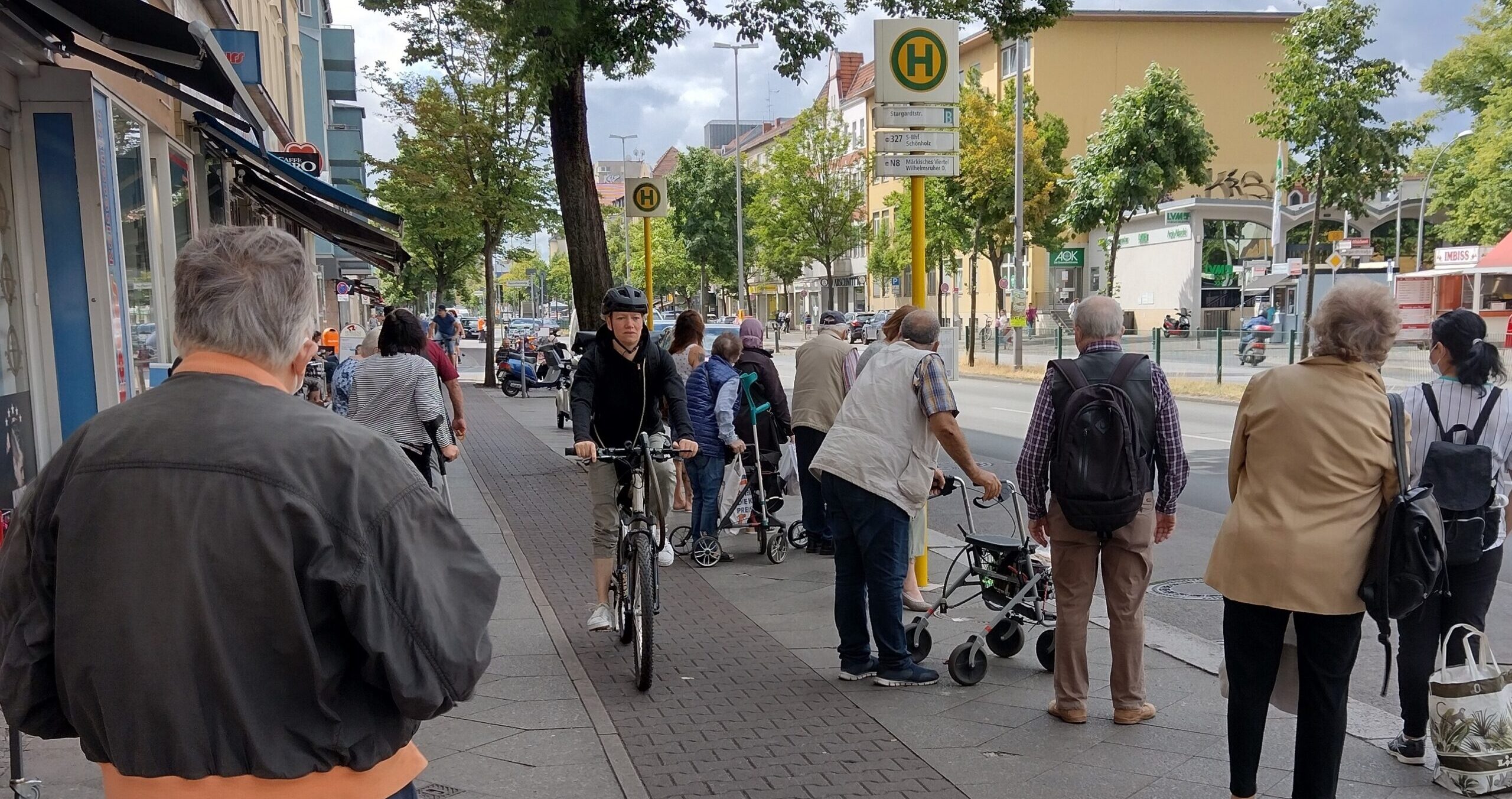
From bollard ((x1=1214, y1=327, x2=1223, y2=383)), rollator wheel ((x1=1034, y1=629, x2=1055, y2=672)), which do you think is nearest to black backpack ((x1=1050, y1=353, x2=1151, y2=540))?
rollator wheel ((x1=1034, y1=629, x2=1055, y2=672))

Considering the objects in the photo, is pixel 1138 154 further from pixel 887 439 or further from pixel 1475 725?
pixel 1475 725

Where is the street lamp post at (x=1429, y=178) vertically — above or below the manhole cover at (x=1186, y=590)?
above

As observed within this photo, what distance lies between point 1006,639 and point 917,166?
300 centimetres

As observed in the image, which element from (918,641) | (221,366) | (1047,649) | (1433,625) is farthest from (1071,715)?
(221,366)

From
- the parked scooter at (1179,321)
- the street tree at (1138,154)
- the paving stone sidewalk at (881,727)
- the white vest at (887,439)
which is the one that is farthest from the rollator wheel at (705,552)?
the parked scooter at (1179,321)

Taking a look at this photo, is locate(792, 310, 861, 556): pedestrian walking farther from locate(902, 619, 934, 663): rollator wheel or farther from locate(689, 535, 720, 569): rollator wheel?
locate(902, 619, 934, 663): rollator wheel

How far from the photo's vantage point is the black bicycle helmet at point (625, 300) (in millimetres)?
5910

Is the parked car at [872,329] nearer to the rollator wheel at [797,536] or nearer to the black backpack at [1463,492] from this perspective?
the rollator wheel at [797,536]

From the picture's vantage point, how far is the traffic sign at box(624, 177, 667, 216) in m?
13.4

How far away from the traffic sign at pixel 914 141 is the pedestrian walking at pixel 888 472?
2.16 metres

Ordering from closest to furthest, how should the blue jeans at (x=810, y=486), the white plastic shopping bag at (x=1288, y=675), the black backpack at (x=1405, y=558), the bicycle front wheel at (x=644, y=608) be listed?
the black backpack at (x=1405, y=558) < the white plastic shopping bag at (x=1288, y=675) < the bicycle front wheel at (x=644, y=608) < the blue jeans at (x=810, y=486)

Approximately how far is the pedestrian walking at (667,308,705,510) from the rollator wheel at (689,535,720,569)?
0.65 meters

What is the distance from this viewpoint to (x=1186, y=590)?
7.83 m

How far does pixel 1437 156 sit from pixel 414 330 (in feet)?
171
